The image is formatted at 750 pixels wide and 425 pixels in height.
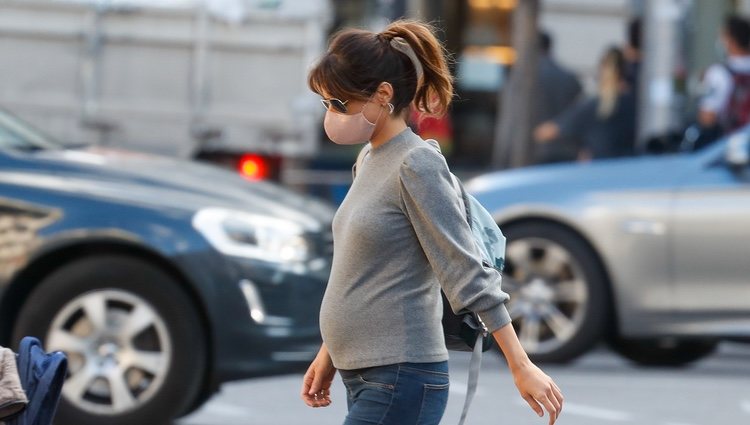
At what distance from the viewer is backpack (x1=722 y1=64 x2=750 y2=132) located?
434 inches

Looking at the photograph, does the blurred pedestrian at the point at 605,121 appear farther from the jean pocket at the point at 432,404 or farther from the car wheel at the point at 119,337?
the jean pocket at the point at 432,404

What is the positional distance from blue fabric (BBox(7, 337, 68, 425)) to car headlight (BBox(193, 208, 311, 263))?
9.11 ft

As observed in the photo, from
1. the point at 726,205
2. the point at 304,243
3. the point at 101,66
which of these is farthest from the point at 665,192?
the point at 101,66

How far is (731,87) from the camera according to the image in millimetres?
11148

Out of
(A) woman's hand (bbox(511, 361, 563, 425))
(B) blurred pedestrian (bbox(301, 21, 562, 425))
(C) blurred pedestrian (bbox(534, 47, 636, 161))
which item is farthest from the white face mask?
(C) blurred pedestrian (bbox(534, 47, 636, 161))

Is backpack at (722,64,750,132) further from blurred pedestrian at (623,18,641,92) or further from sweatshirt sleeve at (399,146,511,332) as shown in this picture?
sweatshirt sleeve at (399,146,511,332)

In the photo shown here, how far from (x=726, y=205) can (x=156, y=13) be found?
4.19 meters

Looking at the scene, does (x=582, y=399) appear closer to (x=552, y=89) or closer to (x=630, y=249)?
(x=630, y=249)

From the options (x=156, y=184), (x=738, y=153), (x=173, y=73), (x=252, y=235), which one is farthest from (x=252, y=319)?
(x=173, y=73)

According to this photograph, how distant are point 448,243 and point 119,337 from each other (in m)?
3.32

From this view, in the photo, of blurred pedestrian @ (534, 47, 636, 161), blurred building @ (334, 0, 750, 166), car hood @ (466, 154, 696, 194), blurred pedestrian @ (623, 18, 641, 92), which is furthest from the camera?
blurred building @ (334, 0, 750, 166)

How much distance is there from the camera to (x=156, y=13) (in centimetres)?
1126

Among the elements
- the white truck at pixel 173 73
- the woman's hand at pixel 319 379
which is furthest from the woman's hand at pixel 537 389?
the white truck at pixel 173 73

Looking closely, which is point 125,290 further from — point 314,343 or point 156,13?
point 156,13
